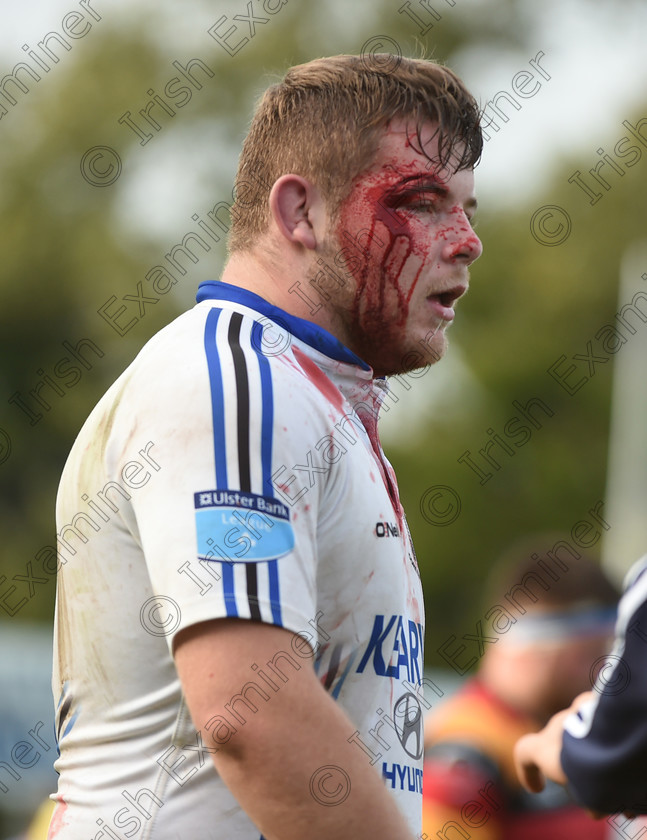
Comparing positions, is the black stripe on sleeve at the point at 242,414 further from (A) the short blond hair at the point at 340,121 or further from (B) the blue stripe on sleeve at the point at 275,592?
(A) the short blond hair at the point at 340,121

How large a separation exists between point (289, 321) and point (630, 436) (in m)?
22.3

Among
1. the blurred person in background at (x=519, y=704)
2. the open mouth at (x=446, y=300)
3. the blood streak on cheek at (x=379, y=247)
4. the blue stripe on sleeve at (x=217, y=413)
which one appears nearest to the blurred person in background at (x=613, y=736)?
the open mouth at (x=446, y=300)

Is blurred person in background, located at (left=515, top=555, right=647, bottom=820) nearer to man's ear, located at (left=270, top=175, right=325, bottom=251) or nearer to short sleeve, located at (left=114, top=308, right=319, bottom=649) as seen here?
short sleeve, located at (left=114, top=308, right=319, bottom=649)

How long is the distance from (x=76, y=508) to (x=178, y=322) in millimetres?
402

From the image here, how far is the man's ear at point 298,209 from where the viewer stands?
2453 mm

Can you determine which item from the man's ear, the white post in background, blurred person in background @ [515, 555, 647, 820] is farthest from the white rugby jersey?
the white post in background

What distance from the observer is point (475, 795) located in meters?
4.16

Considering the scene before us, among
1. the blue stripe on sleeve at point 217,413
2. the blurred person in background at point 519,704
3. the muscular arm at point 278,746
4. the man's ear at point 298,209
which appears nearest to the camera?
the muscular arm at point 278,746

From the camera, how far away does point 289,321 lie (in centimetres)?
234

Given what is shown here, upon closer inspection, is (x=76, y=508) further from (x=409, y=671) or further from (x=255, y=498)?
(x=409, y=671)

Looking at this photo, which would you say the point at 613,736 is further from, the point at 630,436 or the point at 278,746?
the point at 630,436

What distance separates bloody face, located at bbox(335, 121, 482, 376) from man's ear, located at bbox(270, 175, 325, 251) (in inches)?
2.0

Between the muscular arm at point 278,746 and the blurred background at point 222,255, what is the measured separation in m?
24.0

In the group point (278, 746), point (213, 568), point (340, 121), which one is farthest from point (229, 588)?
point (340, 121)
